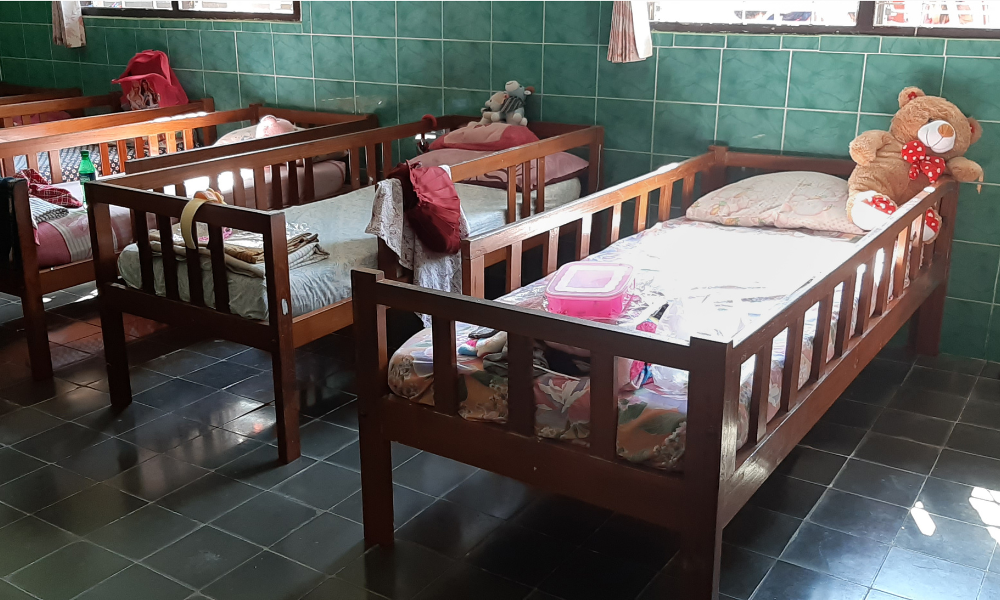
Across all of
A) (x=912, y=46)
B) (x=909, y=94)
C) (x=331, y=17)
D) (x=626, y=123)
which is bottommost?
(x=626, y=123)

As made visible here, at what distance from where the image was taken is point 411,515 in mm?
2479

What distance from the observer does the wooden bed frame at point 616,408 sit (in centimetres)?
177

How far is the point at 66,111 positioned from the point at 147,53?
2.38 feet

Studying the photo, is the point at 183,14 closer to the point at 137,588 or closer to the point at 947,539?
the point at 137,588

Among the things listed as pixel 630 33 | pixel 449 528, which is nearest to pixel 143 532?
pixel 449 528

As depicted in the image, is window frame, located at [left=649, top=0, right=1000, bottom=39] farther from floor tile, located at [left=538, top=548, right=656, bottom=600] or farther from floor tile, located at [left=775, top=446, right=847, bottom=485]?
floor tile, located at [left=538, top=548, right=656, bottom=600]

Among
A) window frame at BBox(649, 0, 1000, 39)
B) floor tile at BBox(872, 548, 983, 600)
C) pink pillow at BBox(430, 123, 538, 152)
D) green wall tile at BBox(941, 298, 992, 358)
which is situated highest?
window frame at BBox(649, 0, 1000, 39)

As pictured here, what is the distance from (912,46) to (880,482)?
5.49 ft

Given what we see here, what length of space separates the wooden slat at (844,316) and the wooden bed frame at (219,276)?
4.66ft

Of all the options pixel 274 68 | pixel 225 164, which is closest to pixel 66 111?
pixel 274 68

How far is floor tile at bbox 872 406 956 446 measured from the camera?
2.93 m

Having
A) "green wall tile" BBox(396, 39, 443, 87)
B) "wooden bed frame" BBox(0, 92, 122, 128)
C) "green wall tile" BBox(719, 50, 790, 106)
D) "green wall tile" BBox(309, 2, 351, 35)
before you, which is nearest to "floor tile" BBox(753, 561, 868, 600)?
"green wall tile" BBox(719, 50, 790, 106)

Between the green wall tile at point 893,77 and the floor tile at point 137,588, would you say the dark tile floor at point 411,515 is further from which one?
the green wall tile at point 893,77

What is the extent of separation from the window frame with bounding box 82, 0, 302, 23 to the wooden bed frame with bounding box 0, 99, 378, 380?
0.47m
